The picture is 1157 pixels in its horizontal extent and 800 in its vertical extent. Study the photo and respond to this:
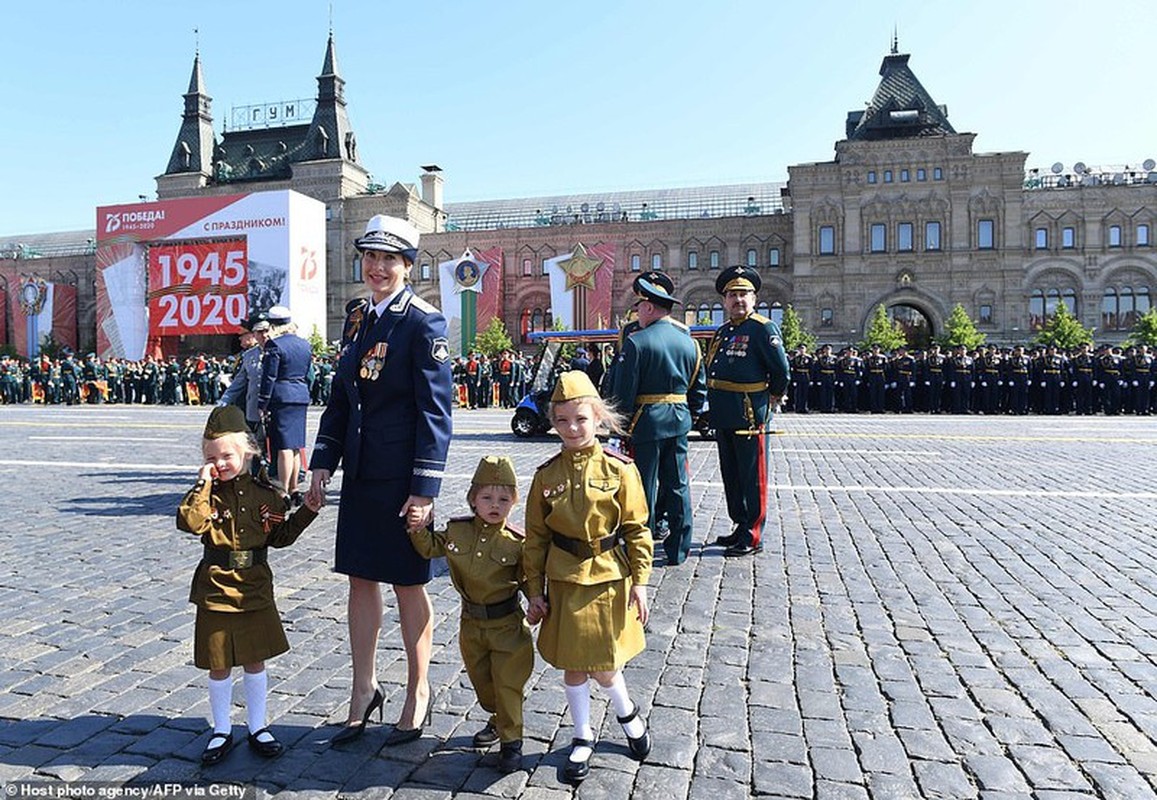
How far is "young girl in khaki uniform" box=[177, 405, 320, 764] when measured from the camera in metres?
3.10

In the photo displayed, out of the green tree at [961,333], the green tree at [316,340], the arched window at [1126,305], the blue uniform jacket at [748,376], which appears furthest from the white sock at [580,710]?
the arched window at [1126,305]

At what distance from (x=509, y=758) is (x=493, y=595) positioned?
0.61 meters

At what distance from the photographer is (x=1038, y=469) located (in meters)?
10.6

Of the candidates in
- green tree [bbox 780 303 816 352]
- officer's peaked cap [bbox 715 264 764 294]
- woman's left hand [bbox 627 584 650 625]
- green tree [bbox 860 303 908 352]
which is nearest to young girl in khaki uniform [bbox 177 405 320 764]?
woman's left hand [bbox 627 584 650 625]

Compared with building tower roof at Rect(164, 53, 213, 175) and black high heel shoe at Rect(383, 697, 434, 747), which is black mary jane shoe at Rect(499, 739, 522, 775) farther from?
building tower roof at Rect(164, 53, 213, 175)

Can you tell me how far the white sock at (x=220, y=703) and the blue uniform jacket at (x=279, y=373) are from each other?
14.4 ft

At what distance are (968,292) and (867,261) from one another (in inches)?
251

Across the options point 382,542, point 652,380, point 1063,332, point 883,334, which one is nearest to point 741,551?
point 652,380

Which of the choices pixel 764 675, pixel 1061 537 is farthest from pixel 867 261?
pixel 764 675

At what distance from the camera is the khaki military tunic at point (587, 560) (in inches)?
119

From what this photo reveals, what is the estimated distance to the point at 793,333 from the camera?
48406 millimetres

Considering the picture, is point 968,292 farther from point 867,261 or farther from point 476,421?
point 476,421

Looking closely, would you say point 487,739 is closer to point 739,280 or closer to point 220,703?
point 220,703

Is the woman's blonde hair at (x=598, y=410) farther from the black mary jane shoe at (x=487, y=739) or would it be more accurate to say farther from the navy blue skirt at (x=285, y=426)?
the navy blue skirt at (x=285, y=426)
